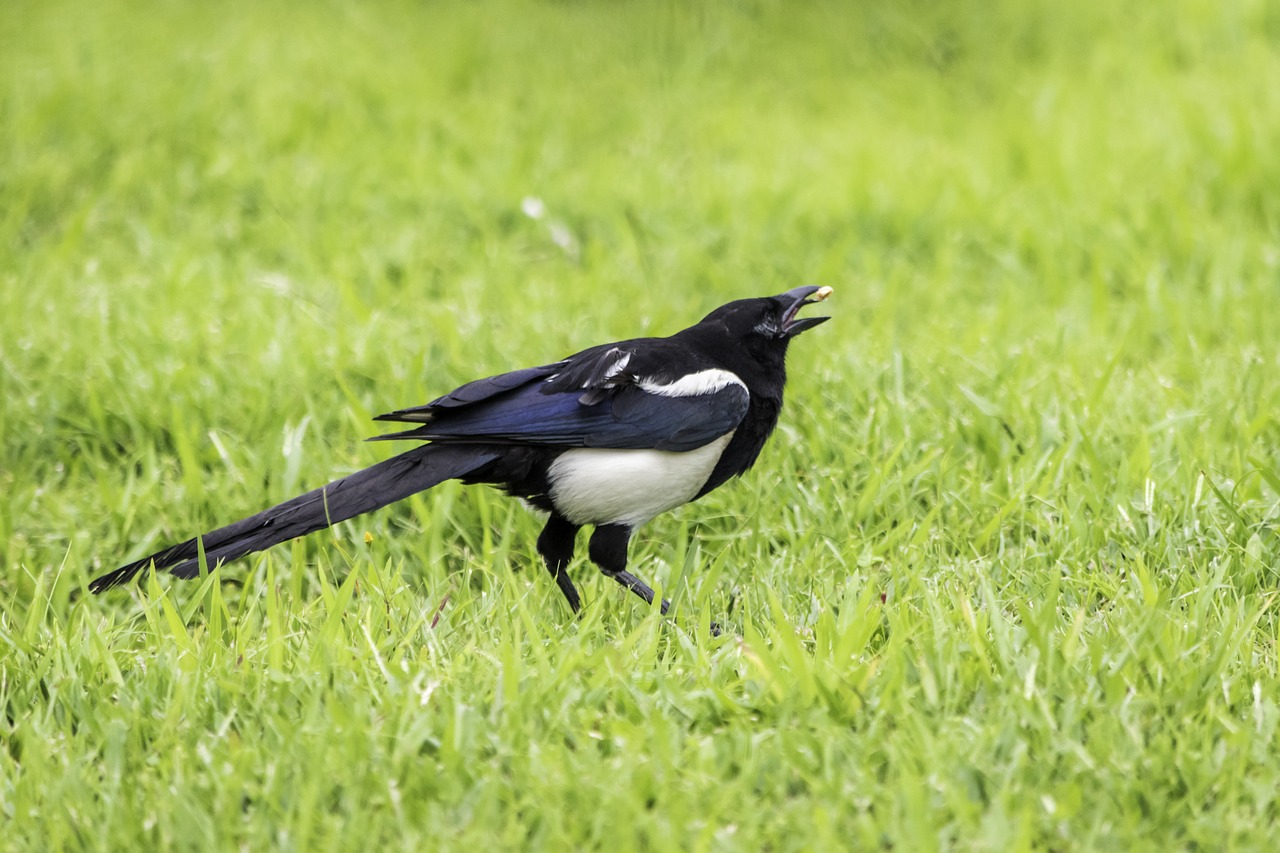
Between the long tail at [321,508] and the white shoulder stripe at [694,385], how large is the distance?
0.43 m

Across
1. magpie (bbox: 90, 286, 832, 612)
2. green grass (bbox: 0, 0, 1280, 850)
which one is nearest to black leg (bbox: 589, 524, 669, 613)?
magpie (bbox: 90, 286, 832, 612)

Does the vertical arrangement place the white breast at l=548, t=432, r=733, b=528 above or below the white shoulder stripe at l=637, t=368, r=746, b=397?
below

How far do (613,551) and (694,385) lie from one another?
46 centimetres

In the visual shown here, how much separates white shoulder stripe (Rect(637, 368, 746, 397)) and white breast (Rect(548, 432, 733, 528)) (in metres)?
0.13

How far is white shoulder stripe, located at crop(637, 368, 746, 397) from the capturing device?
3299mm

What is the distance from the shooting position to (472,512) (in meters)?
3.76

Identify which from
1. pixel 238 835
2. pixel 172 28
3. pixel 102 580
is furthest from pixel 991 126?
pixel 238 835

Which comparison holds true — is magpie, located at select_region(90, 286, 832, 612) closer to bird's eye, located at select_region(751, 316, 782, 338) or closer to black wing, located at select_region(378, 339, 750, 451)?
black wing, located at select_region(378, 339, 750, 451)

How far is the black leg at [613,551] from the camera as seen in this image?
3.30 metres

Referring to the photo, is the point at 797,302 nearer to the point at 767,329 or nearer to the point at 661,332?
the point at 767,329

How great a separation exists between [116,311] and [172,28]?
9.91 feet

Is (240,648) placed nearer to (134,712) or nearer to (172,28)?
(134,712)

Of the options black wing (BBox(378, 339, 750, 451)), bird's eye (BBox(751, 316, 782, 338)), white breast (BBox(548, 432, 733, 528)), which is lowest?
white breast (BBox(548, 432, 733, 528))

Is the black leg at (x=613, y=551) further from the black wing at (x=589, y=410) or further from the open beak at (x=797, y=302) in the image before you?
the open beak at (x=797, y=302)
